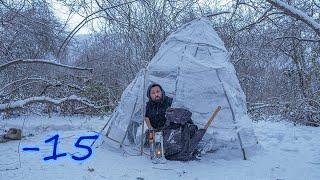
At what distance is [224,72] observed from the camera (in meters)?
6.72

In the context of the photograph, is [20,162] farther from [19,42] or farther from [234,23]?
[234,23]

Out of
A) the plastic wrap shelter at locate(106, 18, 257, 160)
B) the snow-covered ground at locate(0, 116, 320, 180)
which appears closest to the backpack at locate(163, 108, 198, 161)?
the snow-covered ground at locate(0, 116, 320, 180)

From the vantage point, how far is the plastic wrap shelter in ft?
21.3

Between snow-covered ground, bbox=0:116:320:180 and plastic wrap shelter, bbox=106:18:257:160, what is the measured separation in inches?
13.2

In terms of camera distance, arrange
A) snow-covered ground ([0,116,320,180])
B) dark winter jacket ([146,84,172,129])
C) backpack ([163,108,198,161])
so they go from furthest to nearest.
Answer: dark winter jacket ([146,84,172,129]), backpack ([163,108,198,161]), snow-covered ground ([0,116,320,180])

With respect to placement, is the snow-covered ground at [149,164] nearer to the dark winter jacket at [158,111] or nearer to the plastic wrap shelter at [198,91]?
the plastic wrap shelter at [198,91]

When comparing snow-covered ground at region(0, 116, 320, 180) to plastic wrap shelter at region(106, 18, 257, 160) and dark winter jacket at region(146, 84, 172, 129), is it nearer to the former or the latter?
plastic wrap shelter at region(106, 18, 257, 160)

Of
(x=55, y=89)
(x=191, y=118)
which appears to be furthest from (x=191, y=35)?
(x=55, y=89)

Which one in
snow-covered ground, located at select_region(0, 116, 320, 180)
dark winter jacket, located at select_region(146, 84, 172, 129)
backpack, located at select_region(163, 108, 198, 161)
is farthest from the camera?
dark winter jacket, located at select_region(146, 84, 172, 129)

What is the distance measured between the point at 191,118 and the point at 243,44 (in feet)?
15.1

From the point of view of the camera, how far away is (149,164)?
18.9 ft

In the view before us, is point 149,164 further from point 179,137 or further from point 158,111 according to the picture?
point 158,111

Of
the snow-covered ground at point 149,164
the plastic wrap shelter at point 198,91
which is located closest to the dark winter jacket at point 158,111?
the plastic wrap shelter at point 198,91

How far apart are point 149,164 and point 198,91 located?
1.55 m
